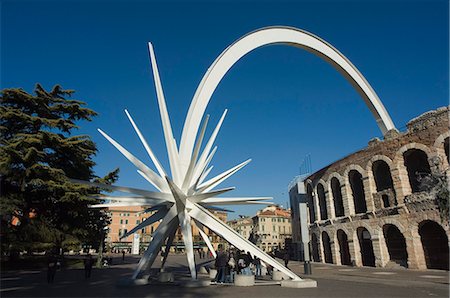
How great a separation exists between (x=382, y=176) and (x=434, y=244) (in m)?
6.91

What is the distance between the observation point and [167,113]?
14.0 m

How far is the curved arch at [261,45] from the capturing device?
54.8 ft

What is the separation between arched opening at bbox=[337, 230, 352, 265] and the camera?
30.0 m

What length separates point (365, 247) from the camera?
28.8 metres

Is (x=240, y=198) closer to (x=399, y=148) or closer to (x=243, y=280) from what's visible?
(x=243, y=280)

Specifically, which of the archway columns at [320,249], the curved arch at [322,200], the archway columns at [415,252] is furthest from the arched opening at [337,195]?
the archway columns at [415,252]

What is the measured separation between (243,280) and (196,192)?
13.4ft

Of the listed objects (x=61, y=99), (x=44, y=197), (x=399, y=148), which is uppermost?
(x=61, y=99)

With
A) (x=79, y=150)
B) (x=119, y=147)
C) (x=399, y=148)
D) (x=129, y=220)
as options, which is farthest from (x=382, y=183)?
(x=129, y=220)

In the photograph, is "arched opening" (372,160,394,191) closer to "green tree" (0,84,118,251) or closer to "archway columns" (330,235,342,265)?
"archway columns" (330,235,342,265)

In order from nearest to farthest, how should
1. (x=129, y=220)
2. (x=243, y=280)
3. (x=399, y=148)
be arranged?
1. (x=243, y=280)
2. (x=399, y=148)
3. (x=129, y=220)

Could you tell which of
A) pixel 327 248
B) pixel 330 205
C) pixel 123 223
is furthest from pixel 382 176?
pixel 123 223

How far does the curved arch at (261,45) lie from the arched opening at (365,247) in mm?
13482

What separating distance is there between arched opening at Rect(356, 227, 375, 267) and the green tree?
74.5ft
